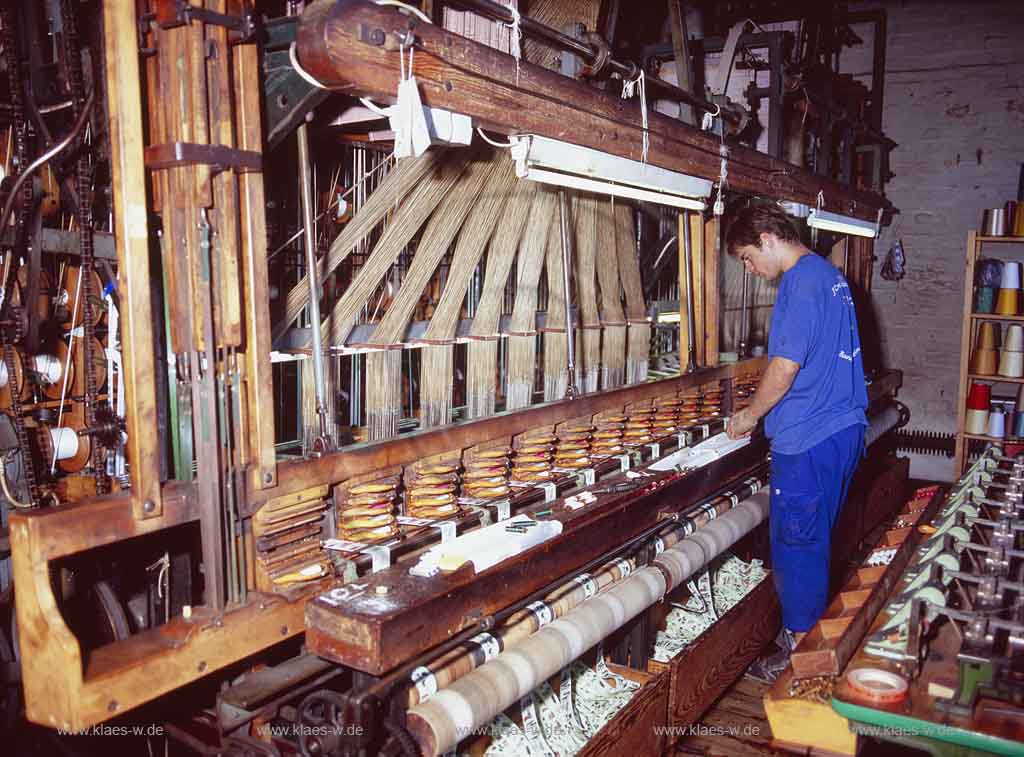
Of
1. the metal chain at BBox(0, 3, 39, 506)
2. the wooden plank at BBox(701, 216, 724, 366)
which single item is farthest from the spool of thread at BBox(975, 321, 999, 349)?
the metal chain at BBox(0, 3, 39, 506)

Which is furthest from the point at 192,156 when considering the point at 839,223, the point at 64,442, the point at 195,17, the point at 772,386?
the point at 839,223

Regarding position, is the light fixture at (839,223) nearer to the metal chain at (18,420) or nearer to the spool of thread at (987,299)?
the spool of thread at (987,299)

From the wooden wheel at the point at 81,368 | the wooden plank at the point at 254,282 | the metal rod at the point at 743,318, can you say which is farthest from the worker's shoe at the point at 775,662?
the wooden wheel at the point at 81,368

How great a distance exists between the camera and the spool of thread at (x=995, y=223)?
22.4ft

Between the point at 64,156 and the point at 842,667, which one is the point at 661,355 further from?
the point at 64,156

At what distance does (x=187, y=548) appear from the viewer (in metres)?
2.85

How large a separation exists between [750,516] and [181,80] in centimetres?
326

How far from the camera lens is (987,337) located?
7.03 metres

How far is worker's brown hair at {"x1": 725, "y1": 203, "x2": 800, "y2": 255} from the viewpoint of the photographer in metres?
3.92

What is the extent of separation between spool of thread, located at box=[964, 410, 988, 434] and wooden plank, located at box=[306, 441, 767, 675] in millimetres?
5411

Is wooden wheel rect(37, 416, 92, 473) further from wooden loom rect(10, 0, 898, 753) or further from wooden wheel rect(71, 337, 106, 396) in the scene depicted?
wooden loom rect(10, 0, 898, 753)

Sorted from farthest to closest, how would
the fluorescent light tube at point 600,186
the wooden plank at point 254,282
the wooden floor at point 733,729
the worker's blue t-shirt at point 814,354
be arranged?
the worker's blue t-shirt at point 814,354 < the wooden floor at point 733,729 < the fluorescent light tube at point 600,186 < the wooden plank at point 254,282

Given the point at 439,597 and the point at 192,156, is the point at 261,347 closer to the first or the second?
the point at 192,156

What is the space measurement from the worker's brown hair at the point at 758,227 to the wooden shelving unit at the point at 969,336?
3832 millimetres
